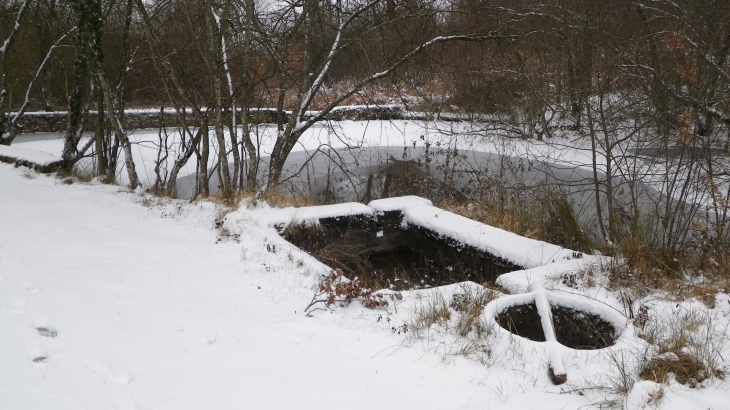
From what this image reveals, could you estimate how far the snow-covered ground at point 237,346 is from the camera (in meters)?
2.74

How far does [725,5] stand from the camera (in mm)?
5555

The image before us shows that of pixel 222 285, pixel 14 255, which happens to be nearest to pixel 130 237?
pixel 14 255

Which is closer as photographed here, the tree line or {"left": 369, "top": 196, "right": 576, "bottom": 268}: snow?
{"left": 369, "top": 196, "right": 576, "bottom": 268}: snow

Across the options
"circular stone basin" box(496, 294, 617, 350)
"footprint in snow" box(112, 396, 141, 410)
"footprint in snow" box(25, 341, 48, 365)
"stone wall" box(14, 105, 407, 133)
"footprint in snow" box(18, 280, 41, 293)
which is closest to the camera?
"footprint in snow" box(112, 396, 141, 410)

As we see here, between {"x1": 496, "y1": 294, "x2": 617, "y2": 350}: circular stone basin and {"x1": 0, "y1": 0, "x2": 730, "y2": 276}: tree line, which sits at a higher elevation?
{"x1": 0, "y1": 0, "x2": 730, "y2": 276}: tree line

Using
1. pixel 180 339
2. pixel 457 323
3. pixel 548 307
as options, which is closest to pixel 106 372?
pixel 180 339

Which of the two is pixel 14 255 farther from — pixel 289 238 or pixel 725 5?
pixel 725 5

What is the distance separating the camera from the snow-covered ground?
2.74 m

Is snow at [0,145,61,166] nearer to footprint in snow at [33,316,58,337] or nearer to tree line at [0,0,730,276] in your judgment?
tree line at [0,0,730,276]

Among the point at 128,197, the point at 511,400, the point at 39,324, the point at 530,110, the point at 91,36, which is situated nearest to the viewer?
the point at 511,400

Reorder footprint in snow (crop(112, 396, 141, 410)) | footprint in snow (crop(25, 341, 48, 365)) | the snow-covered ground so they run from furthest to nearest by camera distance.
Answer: footprint in snow (crop(25, 341, 48, 365)) → the snow-covered ground → footprint in snow (crop(112, 396, 141, 410))

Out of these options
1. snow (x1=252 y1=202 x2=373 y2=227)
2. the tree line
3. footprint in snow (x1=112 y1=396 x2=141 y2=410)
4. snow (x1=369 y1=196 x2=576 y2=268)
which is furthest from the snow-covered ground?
the tree line

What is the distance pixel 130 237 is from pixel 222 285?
1602 mm

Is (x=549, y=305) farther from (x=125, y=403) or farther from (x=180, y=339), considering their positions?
(x=125, y=403)
